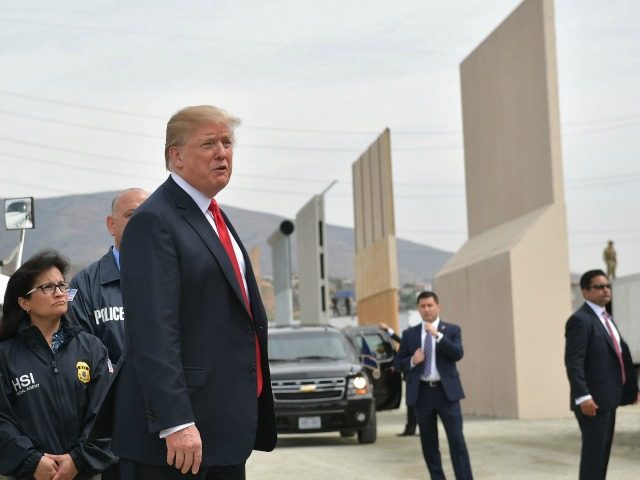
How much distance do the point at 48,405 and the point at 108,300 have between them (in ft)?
2.21

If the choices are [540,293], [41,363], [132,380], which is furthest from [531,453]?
[132,380]

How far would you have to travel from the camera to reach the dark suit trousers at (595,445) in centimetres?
1045

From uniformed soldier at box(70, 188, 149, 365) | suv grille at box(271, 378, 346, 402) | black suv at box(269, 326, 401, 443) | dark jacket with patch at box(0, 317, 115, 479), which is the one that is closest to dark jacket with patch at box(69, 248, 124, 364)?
uniformed soldier at box(70, 188, 149, 365)

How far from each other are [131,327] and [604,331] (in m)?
6.88

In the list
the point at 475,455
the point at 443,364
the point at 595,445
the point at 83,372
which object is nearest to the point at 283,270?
the point at 475,455

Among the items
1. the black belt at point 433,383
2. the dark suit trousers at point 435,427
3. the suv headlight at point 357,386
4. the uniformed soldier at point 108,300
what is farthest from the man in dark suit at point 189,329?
the suv headlight at point 357,386

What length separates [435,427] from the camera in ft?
41.4

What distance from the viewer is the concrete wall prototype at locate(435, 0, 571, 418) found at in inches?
988

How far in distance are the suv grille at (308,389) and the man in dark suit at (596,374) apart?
904 centimetres

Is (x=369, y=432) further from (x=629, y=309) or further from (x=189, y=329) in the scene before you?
(x=189, y=329)

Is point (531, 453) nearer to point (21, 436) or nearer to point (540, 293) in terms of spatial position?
point (540, 293)

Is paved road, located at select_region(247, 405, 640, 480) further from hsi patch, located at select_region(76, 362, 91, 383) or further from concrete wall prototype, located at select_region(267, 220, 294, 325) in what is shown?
concrete wall prototype, located at select_region(267, 220, 294, 325)

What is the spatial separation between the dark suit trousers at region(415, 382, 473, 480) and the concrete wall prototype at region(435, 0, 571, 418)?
12396mm

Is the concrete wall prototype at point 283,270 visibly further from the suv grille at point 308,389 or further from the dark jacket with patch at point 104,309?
the dark jacket with patch at point 104,309
